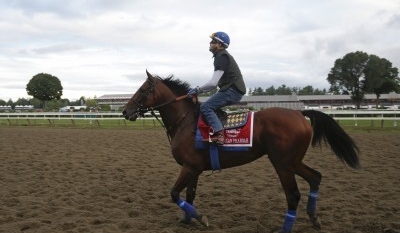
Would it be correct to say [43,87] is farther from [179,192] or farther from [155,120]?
[179,192]

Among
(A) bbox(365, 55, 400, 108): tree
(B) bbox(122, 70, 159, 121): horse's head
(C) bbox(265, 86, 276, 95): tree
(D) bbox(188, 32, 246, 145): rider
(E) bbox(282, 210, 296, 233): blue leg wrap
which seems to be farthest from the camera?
(C) bbox(265, 86, 276, 95): tree

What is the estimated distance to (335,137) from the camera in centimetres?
613

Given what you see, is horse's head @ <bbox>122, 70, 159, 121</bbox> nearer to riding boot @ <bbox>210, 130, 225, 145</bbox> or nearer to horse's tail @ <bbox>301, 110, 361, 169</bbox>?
riding boot @ <bbox>210, 130, 225, 145</bbox>

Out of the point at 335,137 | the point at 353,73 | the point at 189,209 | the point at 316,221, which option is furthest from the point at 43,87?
the point at 316,221

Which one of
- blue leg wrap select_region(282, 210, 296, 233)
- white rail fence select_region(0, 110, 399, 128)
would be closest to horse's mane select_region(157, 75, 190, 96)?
blue leg wrap select_region(282, 210, 296, 233)

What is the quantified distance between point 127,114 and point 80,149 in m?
9.47

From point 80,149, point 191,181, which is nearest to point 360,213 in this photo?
point 191,181

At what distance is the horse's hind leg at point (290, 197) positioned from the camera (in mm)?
5324

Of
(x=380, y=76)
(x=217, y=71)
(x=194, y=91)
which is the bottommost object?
(x=194, y=91)

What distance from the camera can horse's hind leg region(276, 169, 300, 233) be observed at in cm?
532

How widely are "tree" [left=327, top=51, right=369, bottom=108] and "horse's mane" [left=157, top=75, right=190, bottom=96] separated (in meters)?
64.5

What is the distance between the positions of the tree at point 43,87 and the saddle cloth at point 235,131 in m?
73.6

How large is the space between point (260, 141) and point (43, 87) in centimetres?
7469

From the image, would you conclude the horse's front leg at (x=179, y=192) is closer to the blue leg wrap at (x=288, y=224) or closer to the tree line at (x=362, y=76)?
the blue leg wrap at (x=288, y=224)
